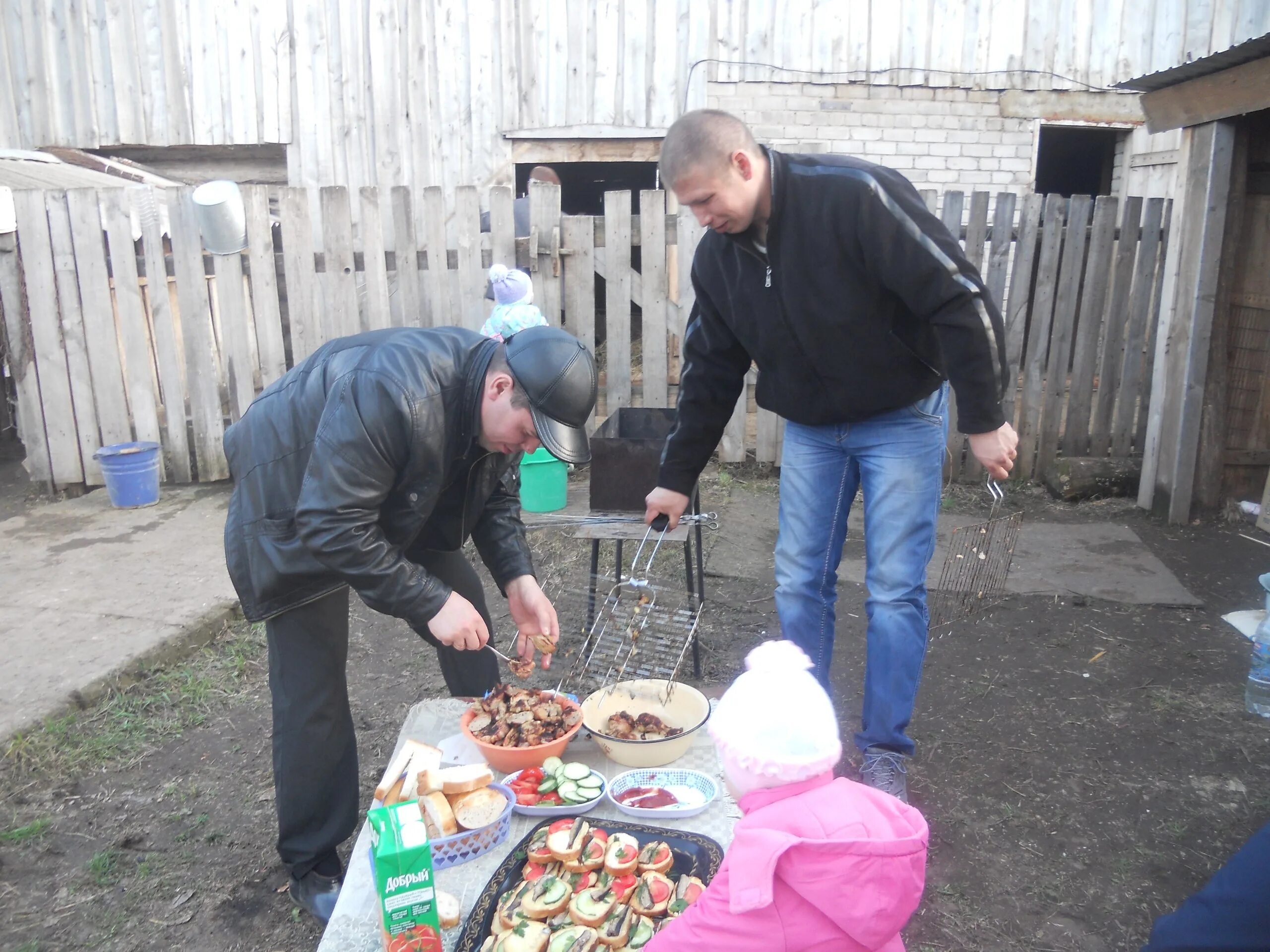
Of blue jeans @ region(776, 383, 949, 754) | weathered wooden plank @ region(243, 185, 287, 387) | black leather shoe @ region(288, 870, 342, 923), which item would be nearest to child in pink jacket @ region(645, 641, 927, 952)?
blue jeans @ region(776, 383, 949, 754)

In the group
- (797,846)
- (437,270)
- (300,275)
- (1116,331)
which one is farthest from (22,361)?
(1116,331)

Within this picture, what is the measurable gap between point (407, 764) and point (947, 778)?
1.96 m

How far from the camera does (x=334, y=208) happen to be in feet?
20.4

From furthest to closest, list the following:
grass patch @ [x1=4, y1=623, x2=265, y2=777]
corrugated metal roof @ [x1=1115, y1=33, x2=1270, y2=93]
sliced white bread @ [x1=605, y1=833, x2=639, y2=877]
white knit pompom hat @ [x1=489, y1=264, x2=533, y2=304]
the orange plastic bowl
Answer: white knit pompom hat @ [x1=489, y1=264, x2=533, y2=304] → corrugated metal roof @ [x1=1115, y1=33, x2=1270, y2=93] → grass patch @ [x1=4, y1=623, x2=265, y2=777] → the orange plastic bowl → sliced white bread @ [x1=605, y1=833, x2=639, y2=877]

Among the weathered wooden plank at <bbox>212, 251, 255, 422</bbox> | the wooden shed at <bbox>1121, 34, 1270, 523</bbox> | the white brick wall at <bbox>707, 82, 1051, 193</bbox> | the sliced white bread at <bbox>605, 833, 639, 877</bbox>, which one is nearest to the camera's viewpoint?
the sliced white bread at <bbox>605, 833, 639, 877</bbox>

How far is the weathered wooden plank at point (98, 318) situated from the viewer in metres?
6.14

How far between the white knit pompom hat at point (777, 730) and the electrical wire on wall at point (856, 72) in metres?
8.08

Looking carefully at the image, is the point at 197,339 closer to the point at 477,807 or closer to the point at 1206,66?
the point at 477,807

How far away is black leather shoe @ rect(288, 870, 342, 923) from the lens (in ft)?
8.32

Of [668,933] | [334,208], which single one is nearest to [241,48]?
[334,208]

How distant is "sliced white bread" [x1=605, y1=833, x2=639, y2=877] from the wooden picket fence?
454cm

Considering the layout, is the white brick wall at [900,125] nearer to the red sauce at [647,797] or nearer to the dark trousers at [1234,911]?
the red sauce at [647,797]

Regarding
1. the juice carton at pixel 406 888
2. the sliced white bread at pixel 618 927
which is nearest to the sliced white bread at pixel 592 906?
the sliced white bread at pixel 618 927

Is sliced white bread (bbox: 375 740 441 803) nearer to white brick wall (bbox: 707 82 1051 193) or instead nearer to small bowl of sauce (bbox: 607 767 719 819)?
small bowl of sauce (bbox: 607 767 719 819)
